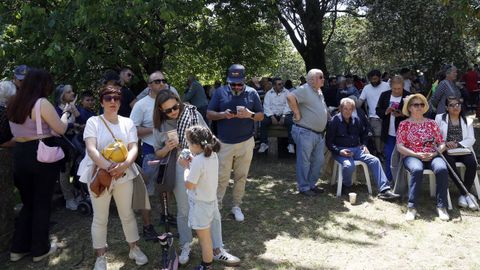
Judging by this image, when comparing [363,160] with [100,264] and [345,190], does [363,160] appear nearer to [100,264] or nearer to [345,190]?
[345,190]

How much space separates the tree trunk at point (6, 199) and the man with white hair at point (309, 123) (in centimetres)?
348

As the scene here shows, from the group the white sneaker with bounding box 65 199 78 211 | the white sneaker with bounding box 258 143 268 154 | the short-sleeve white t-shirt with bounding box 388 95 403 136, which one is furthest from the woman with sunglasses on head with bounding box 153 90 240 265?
the white sneaker with bounding box 258 143 268 154

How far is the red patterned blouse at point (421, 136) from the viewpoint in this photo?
18.6ft

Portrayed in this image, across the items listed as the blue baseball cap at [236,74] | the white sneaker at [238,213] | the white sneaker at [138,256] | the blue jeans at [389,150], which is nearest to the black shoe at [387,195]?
the blue jeans at [389,150]

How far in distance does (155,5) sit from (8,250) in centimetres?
319

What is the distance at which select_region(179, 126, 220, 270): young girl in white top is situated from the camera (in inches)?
143

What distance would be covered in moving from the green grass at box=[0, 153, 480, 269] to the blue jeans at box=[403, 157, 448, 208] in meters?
0.19

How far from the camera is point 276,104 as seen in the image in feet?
29.3

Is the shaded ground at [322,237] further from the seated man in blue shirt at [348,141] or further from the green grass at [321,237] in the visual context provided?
the seated man in blue shirt at [348,141]

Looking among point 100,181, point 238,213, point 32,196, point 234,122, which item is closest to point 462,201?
point 238,213

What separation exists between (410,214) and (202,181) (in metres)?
2.86

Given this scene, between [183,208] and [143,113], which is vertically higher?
[143,113]

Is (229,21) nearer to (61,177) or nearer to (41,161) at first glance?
(61,177)

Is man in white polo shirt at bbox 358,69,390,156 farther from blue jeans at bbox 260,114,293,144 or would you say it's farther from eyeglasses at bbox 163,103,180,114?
eyeglasses at bbox 163,103,180,114
